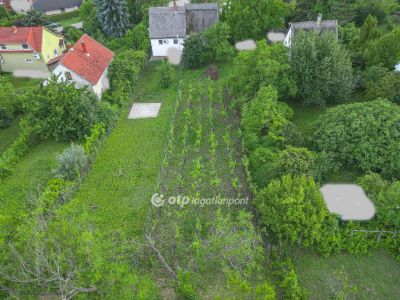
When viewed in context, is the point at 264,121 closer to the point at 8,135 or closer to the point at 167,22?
the point at 167,22

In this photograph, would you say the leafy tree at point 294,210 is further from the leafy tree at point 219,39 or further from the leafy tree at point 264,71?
the leafy tree at point 219,39

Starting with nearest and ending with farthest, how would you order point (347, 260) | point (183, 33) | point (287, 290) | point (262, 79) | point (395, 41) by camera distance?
1. point (287, 290)
2. point (347, 260)
3. point (262, 79)
4. point (395, 41)
5. point (183, 33)

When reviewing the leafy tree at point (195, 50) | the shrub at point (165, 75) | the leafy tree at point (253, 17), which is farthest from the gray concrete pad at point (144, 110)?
the leafy tree at point (253, 17)

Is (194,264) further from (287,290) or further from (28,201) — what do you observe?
(28,201)

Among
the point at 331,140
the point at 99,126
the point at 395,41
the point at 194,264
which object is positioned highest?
the point at 395,41

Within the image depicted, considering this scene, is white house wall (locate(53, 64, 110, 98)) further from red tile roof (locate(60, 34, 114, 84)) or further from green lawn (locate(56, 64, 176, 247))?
green lawn (locate(56, 64, 176, 247))

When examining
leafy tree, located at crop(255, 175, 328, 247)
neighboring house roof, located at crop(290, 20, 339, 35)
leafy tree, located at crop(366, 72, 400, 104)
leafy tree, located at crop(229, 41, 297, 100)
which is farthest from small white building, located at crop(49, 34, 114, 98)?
leafy tree, located at crop(366, 72, 400, 104)

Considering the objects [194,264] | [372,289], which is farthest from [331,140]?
[194,264]

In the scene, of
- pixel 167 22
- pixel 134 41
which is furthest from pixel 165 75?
pixel 134 41
